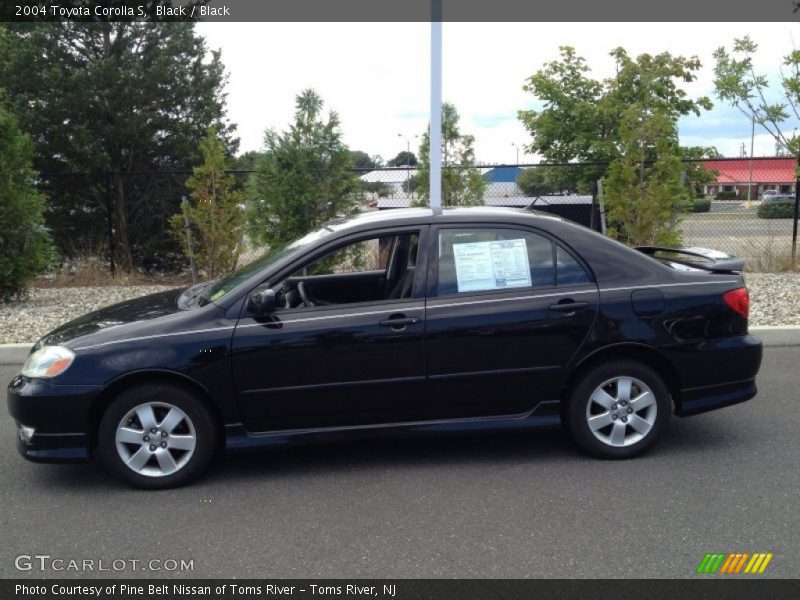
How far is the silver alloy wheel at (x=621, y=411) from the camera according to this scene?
483 cm

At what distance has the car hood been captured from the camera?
4.70m

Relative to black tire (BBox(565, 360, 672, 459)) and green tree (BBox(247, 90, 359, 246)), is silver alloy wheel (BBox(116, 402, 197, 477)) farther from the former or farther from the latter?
green tree (BBox(247, 90, 359, 246))

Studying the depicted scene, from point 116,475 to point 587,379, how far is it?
2.90 metres

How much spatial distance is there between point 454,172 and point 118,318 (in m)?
7.89

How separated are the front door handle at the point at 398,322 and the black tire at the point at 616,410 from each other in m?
1.12

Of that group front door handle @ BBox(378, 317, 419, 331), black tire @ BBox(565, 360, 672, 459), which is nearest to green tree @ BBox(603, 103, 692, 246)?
black tire @ BBox(565, 360, 672, 459)

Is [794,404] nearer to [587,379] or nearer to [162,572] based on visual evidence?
[587,379]

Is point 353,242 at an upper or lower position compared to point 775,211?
lower

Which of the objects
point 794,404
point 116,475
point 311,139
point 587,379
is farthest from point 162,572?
point 311,139

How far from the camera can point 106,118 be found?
14156 millimetres

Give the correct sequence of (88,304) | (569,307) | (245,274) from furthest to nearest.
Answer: (88,304) → (245,274) → (569,307)

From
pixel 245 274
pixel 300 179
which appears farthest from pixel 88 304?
pixel 245 274

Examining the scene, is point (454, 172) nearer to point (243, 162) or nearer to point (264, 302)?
point (243, 162)
